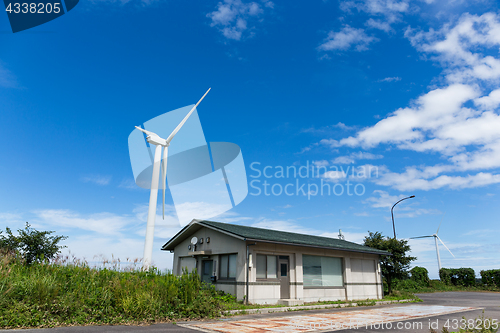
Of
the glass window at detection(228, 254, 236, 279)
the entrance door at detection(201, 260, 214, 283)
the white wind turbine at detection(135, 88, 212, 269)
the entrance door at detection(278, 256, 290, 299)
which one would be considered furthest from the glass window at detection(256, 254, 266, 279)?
the white wind turbine at detection(135, 88, 212, 269)

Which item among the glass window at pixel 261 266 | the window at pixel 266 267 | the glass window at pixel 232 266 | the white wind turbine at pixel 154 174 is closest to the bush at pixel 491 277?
the window at pixel 266 267

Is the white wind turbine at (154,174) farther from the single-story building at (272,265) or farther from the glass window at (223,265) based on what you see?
the glass window at (223,265)

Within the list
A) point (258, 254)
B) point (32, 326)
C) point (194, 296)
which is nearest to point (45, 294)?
point (32, 326)

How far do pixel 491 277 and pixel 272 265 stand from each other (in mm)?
37249

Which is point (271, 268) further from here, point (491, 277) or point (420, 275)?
point (491, 277)

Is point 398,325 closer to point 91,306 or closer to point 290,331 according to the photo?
point 290,331

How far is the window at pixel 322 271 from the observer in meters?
19.2

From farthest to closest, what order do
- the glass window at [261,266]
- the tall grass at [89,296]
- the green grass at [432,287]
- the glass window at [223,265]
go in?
the green grass at [432,287] < the glass window at [223,265] < the glass window at [261,266] < the tall grass at [89,296]

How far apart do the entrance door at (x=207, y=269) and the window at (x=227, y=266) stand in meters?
1.18

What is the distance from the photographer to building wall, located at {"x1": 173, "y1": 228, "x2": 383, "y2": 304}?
16.7m

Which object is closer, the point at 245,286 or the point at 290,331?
the point at 290,331

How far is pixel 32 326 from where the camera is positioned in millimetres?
9102

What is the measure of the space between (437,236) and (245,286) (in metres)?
37.5

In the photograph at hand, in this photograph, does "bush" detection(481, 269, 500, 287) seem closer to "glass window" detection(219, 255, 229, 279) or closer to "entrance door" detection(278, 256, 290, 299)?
"entrance door" detection(278, 256, 290, 299)
